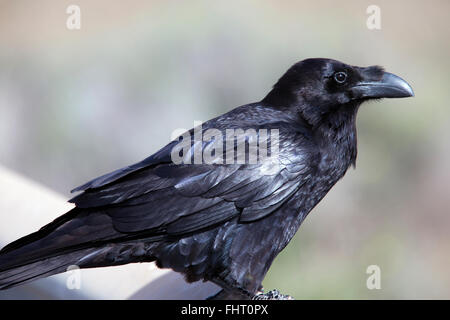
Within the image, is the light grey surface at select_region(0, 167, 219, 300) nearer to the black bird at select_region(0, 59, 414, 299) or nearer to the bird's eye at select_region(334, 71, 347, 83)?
the black bird at select_region(0, 59, 414, 299)

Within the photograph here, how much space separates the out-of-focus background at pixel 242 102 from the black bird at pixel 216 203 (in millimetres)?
3594

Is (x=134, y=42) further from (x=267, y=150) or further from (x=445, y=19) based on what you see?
(x=267, y=150)

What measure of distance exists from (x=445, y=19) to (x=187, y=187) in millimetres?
7600

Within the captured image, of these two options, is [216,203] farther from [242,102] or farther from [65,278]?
[242,102]

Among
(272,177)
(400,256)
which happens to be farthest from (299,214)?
(400,256)

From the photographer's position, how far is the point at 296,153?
488cm

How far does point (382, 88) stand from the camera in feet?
17.4

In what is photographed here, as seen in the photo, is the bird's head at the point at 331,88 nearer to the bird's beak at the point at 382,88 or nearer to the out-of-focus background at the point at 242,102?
the bird's beak at the point at 382,88

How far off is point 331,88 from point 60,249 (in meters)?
2.37

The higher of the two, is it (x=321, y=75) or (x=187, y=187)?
(x=321, y=75)

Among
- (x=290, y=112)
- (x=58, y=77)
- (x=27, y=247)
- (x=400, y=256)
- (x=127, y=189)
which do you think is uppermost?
(x=58, y=77)


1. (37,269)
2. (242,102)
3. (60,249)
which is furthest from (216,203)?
(242,102)

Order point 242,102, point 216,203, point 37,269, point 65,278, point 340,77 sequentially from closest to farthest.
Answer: point 37,269, point 216,203, point 65,278, point 340,77, point 242,102

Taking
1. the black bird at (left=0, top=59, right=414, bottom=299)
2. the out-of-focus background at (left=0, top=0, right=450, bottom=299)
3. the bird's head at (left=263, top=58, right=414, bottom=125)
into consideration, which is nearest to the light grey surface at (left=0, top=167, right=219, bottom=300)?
the black bird at (left=0, top=59, right=414, bottom=299)
